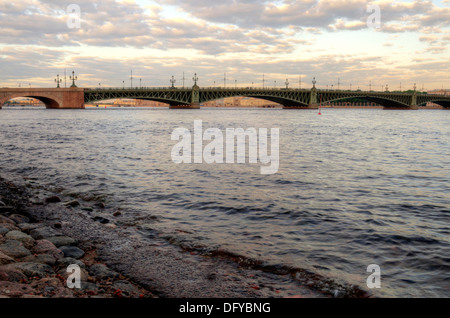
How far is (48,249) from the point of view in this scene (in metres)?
6.86

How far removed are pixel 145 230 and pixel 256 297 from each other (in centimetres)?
382

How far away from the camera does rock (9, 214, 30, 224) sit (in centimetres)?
880

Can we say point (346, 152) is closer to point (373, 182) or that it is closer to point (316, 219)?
point (373, 182)

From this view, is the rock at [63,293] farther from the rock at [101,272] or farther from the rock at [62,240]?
the rock at [62,240]

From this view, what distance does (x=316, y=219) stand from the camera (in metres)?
9.39

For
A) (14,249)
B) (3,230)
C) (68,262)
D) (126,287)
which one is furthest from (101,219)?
(126,287)

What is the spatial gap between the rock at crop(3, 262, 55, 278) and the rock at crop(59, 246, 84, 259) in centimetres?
93

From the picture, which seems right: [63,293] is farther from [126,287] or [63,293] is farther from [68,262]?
[68,262]

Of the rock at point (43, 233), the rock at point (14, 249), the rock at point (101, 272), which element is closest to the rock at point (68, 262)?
the rock at point (101, 272)

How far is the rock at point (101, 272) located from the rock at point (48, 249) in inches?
30.0

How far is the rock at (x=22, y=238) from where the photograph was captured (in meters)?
7.02

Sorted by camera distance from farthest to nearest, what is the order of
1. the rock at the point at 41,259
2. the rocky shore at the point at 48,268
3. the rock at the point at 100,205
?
the rock at the point at 100,205, the rock at the point at 41,259, the rocky shore at the point at 48,268
